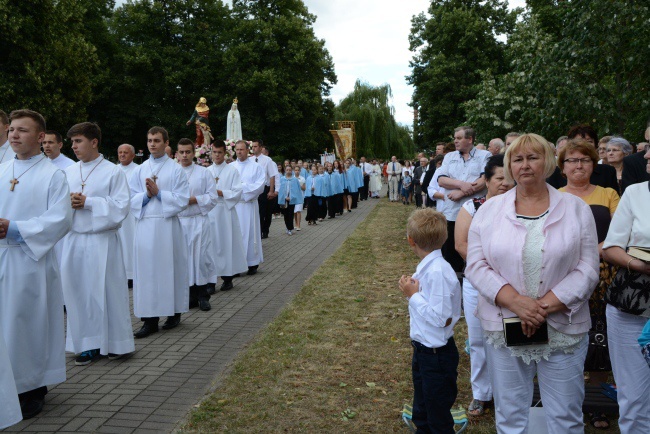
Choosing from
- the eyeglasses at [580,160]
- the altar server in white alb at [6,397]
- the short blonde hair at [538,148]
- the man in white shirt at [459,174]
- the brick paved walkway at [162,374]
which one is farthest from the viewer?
the man in white shirt at [459,174]

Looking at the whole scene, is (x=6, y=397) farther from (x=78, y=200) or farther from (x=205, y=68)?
(x=205, y=68)

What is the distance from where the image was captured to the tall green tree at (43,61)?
28.8 metres

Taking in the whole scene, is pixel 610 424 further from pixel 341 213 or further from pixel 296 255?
pixel 341 213

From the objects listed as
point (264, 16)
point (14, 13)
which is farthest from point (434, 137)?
point (14, 13)

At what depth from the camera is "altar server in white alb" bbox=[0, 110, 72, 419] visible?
5.25 meters

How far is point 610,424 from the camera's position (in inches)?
193

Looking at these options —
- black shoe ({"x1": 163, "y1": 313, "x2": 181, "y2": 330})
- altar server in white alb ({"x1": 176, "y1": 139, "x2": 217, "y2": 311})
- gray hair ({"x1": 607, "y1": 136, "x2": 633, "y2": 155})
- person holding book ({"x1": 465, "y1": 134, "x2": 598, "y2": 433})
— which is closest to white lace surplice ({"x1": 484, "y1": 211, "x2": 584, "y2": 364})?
person holding book ({"x1": 465, "y1": 134, "x2": 598, "y2": 433})

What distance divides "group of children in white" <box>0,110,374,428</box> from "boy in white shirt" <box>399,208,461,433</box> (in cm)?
263

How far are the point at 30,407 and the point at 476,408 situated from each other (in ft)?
11.7

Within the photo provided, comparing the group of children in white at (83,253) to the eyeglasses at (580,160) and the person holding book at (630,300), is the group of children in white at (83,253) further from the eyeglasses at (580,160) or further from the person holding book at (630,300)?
the eyeglasses at (580,160)

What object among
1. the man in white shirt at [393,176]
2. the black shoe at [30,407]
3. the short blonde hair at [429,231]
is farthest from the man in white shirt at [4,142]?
the man in white shirt at [393,176]

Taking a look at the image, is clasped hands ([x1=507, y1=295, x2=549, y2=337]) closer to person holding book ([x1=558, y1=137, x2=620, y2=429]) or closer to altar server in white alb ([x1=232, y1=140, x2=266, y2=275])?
person holding book ([x1=558, y1=137, x2=620, y2=429])

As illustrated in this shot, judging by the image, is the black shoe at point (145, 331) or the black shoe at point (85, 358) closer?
the black shoe at point (85, 358)

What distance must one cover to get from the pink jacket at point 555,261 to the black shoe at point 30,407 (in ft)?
A: 12.3
